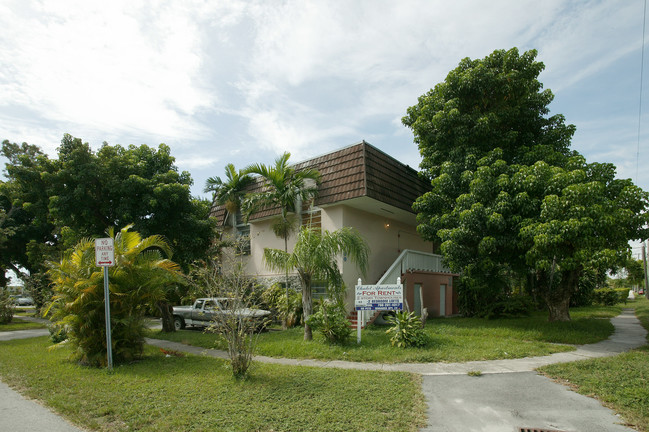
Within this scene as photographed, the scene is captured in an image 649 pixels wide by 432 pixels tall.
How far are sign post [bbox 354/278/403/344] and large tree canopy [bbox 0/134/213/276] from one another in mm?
7614

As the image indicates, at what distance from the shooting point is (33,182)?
14.2 metres

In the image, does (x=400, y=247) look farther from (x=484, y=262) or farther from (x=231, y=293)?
(x=231, y=293)

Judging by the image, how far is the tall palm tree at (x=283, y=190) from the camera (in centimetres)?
1499

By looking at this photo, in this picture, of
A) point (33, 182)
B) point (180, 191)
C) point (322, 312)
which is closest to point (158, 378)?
point (322, 312)

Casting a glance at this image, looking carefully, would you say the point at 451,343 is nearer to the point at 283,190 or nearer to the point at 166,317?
the point at 283,190

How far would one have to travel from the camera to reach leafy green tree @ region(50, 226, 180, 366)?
28.9ft

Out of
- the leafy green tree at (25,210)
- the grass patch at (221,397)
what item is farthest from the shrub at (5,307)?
the grass patch at (221,397)

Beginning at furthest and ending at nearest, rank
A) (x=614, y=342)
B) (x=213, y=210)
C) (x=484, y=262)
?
(x=213, y=210), (x=484, y=262), (x=614, y=342)

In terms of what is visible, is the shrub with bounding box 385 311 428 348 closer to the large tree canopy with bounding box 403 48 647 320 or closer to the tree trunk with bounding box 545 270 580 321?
the large tree canopy with bounding box 403 48 647 320

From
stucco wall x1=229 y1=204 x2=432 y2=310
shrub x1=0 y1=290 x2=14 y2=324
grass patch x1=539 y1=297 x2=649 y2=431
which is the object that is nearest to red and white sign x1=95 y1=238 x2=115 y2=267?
stucco wall x1=229 y1=204 x2=432 y2=310

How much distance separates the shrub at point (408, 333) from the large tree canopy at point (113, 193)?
8.80 metres

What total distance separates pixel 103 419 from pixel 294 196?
10.5 m

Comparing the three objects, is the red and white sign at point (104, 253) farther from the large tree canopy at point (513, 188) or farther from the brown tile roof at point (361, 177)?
the large tree canopy at point (513, 188)

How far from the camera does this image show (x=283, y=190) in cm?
1502
